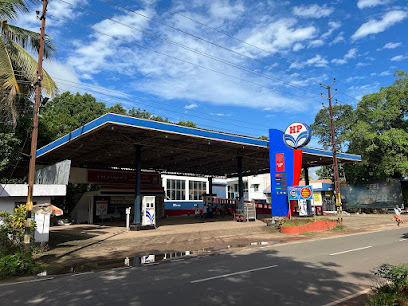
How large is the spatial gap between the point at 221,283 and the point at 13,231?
10.3 metres

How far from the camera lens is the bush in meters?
9.96

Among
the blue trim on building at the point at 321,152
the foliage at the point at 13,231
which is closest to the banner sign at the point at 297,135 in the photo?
the blue trim on building at the point at 321,152

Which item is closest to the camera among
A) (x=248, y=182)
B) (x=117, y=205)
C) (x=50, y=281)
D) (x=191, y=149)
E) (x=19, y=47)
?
(x=50, y=281)

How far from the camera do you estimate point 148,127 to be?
1947cm

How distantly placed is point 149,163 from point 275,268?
28346mm

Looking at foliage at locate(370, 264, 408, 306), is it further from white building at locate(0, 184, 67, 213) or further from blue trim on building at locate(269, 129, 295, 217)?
blue trim on building at locate(269, 129, 295, 217)

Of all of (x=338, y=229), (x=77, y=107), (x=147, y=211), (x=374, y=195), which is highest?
(x=77, y=107)

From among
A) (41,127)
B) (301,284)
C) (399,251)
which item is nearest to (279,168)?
(399,251)

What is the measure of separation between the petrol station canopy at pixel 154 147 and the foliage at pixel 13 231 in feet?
22.8

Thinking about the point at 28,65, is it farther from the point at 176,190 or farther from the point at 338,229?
the point at 176,190

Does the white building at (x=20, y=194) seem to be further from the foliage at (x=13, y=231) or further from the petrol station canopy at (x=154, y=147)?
the petrol station canopy at (x=154, y=147)

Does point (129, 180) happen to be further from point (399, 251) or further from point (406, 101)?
point (406, 101)

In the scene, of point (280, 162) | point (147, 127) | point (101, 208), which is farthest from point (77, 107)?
point (280, 162)

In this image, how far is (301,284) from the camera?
7.50m
